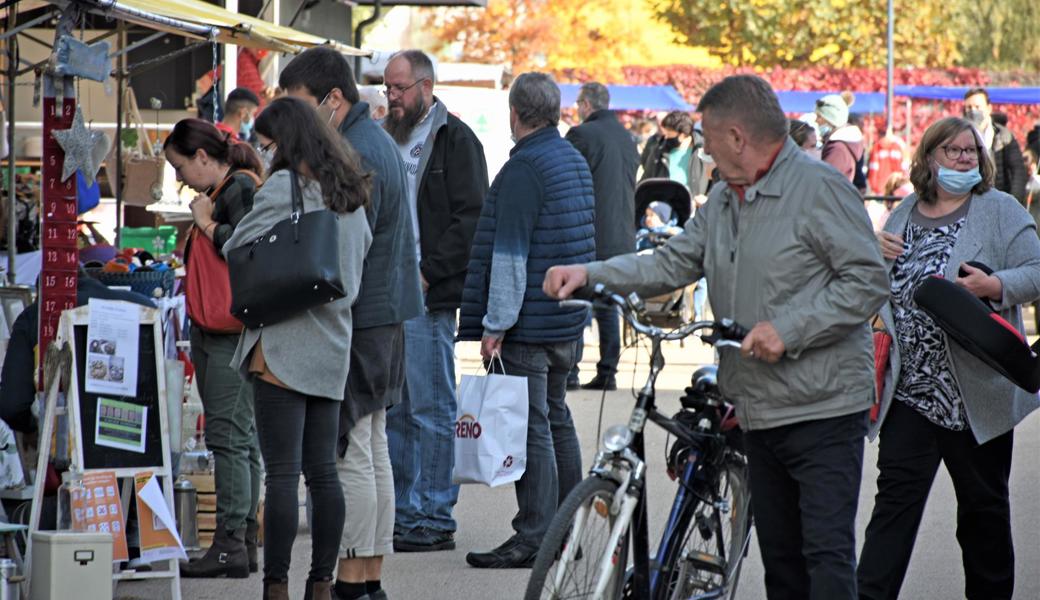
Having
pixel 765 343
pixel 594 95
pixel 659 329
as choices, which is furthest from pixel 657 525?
pixel 594 95

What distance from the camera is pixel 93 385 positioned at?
616cm

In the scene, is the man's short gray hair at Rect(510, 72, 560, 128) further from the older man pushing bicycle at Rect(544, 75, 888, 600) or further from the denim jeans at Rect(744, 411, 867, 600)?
the denim jeans at Rect(744, 411, 867, 600)

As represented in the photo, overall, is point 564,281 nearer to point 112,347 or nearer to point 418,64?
point 112,347

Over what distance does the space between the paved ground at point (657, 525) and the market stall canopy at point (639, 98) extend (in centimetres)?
2733

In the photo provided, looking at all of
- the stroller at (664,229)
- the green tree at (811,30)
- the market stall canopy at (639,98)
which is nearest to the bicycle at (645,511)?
the stroller at (664,229)

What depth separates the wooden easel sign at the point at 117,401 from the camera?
6.04 meters

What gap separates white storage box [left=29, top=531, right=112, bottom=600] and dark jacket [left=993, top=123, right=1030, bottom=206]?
11.4m

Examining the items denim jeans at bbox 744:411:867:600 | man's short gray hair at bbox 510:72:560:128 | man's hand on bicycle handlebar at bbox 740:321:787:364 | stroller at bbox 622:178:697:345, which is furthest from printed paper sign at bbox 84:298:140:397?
stroller at bbox 622:178:697:345

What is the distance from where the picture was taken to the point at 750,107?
178 inches

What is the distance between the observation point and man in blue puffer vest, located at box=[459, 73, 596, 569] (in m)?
6.74

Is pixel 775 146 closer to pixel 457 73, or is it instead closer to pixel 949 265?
pixel 949 265

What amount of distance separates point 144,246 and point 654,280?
7.86m

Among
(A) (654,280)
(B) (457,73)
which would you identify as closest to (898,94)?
(B) (457,73)

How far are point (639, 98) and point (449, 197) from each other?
3112 cm
